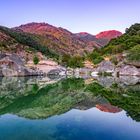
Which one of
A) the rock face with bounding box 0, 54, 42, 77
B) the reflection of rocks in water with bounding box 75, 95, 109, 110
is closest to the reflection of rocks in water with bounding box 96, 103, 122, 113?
the reflection of rocks in water with bounding box 75, 95, 109, 110

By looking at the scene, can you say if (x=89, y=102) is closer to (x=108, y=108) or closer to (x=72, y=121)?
(x=108, y=108)

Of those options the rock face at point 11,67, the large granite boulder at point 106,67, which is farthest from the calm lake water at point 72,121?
the large granite boulder at point 106,67

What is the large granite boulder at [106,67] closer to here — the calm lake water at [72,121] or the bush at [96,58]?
the bush at [96,58]

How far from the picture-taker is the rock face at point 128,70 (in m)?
89.8

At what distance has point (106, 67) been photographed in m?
99.6

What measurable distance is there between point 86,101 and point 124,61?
63.2 m

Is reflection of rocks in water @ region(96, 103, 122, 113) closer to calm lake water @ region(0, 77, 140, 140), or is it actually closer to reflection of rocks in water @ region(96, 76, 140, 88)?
calm lake water @ region(0, 77, 140, 140)

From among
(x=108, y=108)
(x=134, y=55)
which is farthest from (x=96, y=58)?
(x=108, y=108)

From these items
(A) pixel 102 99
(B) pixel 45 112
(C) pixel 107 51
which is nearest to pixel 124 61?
(C) pixel 107 51

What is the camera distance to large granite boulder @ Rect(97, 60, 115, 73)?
321 ft

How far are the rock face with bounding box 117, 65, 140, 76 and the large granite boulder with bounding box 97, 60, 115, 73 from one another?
294 centimetres

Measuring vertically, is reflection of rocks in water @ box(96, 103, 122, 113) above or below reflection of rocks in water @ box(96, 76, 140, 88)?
below

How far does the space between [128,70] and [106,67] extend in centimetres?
958

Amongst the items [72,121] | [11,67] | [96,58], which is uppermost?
[96,58]
